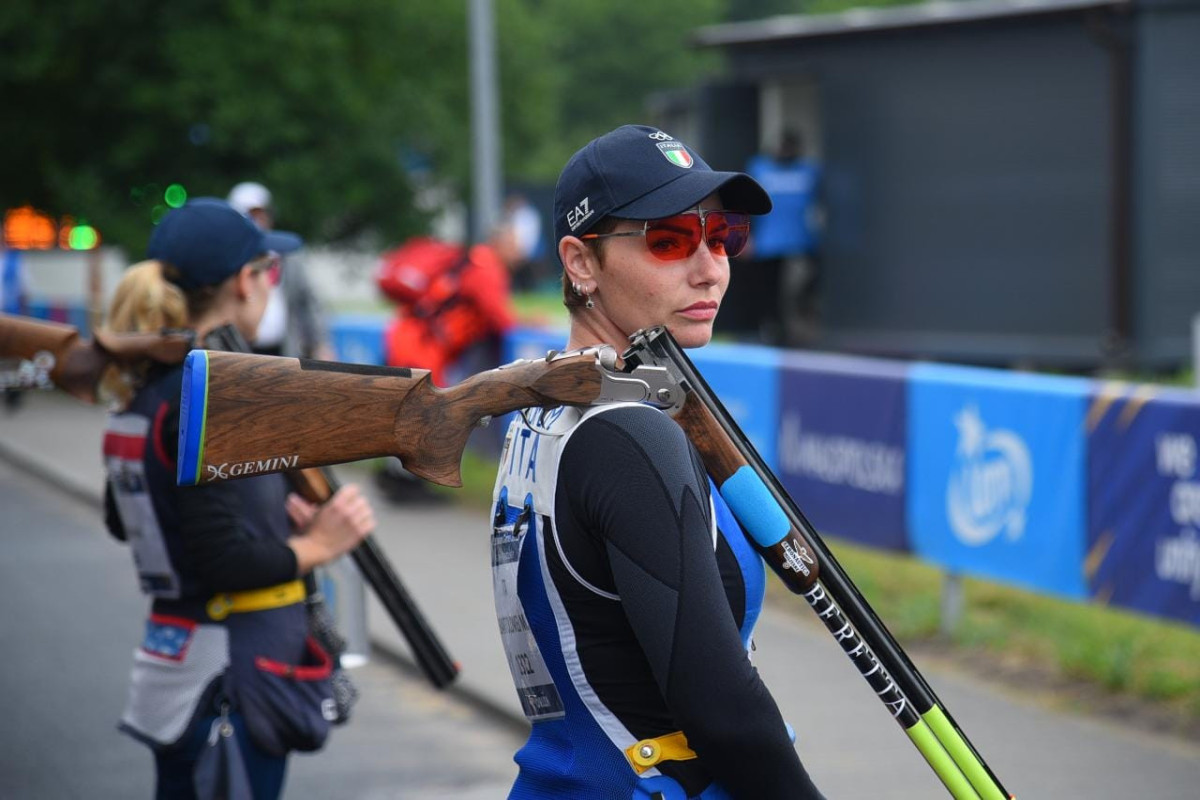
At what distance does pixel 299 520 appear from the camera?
12.8 feet

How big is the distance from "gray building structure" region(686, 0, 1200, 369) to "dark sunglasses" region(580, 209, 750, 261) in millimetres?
12724

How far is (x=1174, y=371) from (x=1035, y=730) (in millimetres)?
8948

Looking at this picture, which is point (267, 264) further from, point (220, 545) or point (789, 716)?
point (789, 716)

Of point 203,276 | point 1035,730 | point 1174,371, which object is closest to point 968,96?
point 1174,371

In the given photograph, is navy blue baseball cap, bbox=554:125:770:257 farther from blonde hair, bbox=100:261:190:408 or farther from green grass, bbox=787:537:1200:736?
green grass, bbox=787:537:1200:736

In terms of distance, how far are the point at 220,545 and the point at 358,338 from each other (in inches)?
456

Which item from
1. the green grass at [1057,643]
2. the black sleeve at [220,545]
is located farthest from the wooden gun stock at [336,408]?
the green grass at [1057,643]

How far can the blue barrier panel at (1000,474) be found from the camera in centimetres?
731

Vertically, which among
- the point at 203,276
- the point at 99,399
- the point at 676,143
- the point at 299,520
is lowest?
the point at 299,520

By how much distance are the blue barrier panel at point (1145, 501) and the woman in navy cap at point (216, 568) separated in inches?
159

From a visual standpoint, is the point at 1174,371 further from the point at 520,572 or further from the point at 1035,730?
the point at 520,572

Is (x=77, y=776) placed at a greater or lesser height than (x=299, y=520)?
lesser

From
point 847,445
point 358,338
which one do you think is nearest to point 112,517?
point 847,445

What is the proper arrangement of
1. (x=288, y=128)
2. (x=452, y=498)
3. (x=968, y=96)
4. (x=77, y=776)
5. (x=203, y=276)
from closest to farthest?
1. (x=203, y=276)
2. (x=77, y=776)
3. (x=452, y=498)
4. (x=968, y=96)
5. (x=288, y=128)
